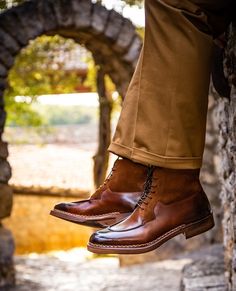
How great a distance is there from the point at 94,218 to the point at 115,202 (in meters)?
0.07

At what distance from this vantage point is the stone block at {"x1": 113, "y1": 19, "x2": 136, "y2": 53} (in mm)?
4406

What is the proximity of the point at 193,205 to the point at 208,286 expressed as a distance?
1.44m

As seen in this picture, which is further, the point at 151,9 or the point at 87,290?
the point at 87,290

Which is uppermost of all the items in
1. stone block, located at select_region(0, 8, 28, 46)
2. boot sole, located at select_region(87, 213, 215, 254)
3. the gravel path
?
stone block, located at select_region(0, 8, 28, 46)

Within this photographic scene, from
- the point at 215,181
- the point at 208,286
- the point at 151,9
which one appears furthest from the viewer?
the point at 215,181

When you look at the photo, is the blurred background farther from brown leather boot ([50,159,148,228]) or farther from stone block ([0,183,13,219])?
brown leather boot ([50,159,148,228])

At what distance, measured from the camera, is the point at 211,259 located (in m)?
3.63

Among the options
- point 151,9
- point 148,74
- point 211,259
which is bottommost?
point 211,259

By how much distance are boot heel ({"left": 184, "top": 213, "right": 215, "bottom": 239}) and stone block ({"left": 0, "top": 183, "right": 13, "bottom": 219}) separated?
2732mm

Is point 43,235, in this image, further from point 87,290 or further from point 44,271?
point 87,290

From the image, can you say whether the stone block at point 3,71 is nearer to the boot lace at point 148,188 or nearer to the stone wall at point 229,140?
the stone wall at point 229,140

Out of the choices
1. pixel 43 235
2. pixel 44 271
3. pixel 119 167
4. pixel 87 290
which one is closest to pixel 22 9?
pixel 87 290

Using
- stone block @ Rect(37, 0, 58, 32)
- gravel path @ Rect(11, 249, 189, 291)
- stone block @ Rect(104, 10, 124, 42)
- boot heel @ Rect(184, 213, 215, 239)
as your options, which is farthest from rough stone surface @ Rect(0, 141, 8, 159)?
boot heel @ Rect(184, 213, 215, 239)

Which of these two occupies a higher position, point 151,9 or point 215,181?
point 151,9
